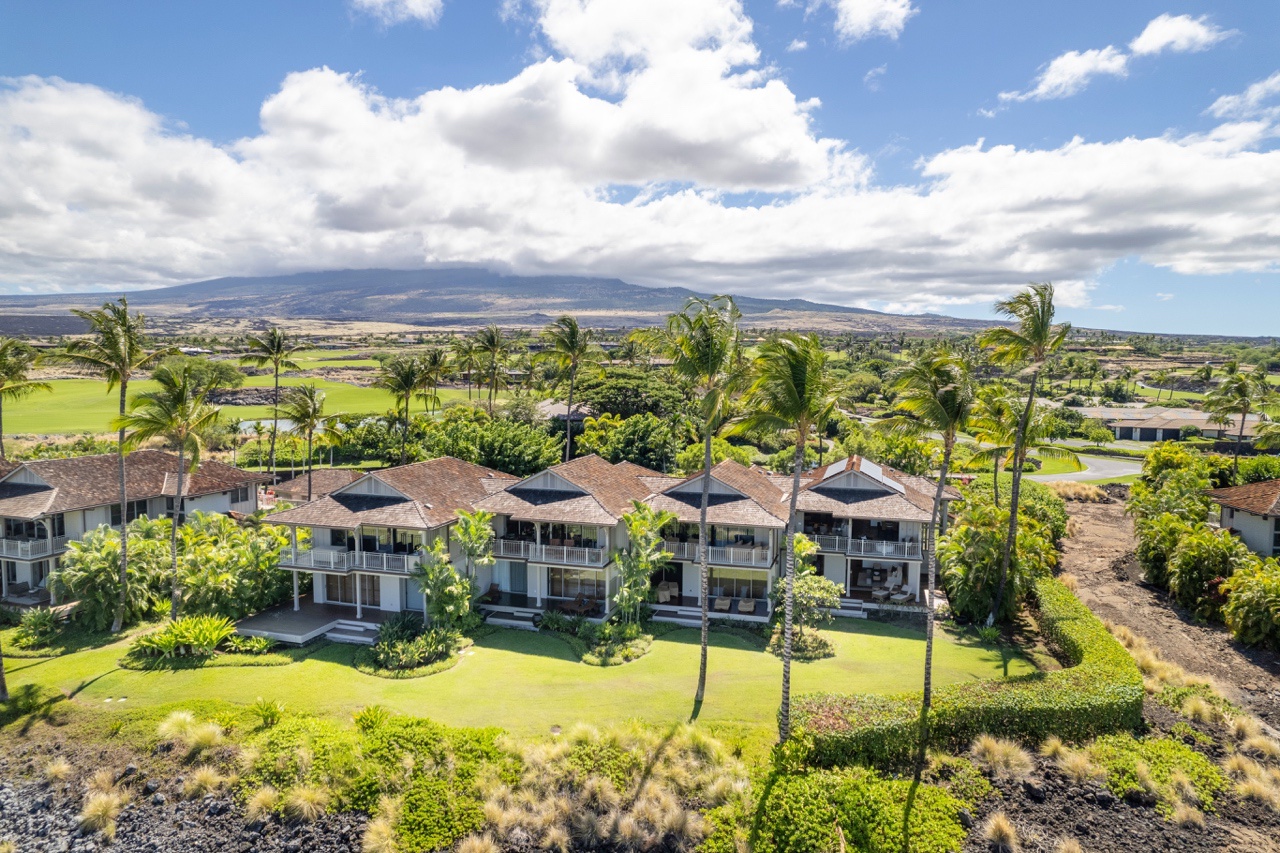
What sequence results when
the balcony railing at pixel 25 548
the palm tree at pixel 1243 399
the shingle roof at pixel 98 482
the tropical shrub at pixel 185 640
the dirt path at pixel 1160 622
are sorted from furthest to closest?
the palm tree at pixel 1243 399 → the shingle roof at pixel 98 482 → the balcony railing at pixel 25 548 → the tropical shrub at pixel 185 640 → the dirt path at pixel 1160 622

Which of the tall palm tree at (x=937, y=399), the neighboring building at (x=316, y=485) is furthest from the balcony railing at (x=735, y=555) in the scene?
the neighboring building at (x=316, y=485)

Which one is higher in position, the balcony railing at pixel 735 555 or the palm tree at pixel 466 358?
the palm tree at pixel 466 358

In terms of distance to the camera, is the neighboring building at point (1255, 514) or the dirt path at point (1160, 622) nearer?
the dirt path at point (1160, 622)

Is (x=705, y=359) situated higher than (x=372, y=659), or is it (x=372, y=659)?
(x=705, y=359)

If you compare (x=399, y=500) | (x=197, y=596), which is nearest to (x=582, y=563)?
(x=399, y=500)

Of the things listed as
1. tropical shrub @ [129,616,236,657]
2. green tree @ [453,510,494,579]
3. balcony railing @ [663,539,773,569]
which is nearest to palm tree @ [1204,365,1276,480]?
balcony railing @ [663,539,773,569]

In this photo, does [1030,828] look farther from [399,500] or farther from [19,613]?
[19,613]

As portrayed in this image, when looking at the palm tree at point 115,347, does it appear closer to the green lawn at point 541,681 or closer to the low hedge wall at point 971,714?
the green lawn at point 541,681
